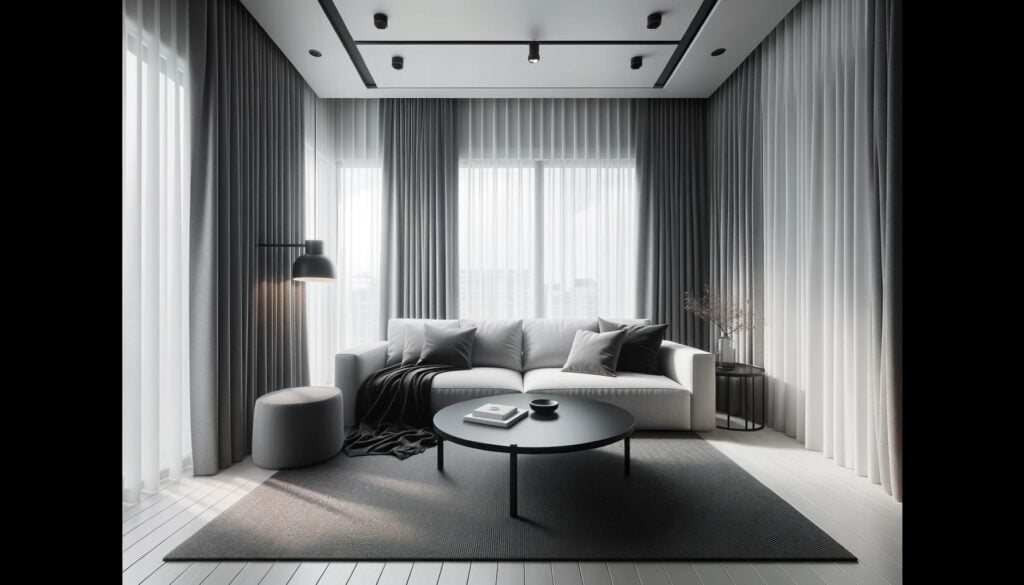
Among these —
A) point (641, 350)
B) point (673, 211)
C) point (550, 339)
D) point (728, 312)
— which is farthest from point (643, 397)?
point (673, 211)

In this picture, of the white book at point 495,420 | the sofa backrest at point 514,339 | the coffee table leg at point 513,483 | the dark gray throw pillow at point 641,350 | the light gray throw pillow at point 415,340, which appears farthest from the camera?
the sofa backrest at point 514,339

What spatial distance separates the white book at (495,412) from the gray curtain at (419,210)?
6.04 ft

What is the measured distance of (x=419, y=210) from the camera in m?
4.02

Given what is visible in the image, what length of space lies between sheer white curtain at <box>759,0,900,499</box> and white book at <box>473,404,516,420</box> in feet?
5.81

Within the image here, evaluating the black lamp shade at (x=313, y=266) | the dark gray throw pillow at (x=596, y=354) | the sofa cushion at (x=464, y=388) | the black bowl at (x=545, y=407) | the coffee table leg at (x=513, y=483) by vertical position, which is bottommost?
the coffee table leg at (x=513, y=483)

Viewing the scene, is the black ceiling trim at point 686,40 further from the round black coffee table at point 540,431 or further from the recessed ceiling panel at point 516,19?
the round black coffee table at point 540,431

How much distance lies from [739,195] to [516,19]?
2131 millimetres

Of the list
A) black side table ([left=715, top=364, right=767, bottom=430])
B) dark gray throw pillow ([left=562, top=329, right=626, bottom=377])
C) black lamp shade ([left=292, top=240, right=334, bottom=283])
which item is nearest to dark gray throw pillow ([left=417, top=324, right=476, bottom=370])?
dark gray throw pillow ([left=562, top=329, right=626, bottom=377])

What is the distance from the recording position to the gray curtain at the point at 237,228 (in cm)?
237

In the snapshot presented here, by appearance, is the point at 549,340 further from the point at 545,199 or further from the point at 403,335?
the point at 545,199

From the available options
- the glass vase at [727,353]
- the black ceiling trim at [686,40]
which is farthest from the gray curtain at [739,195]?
the black ceiling trim at [686,40]
